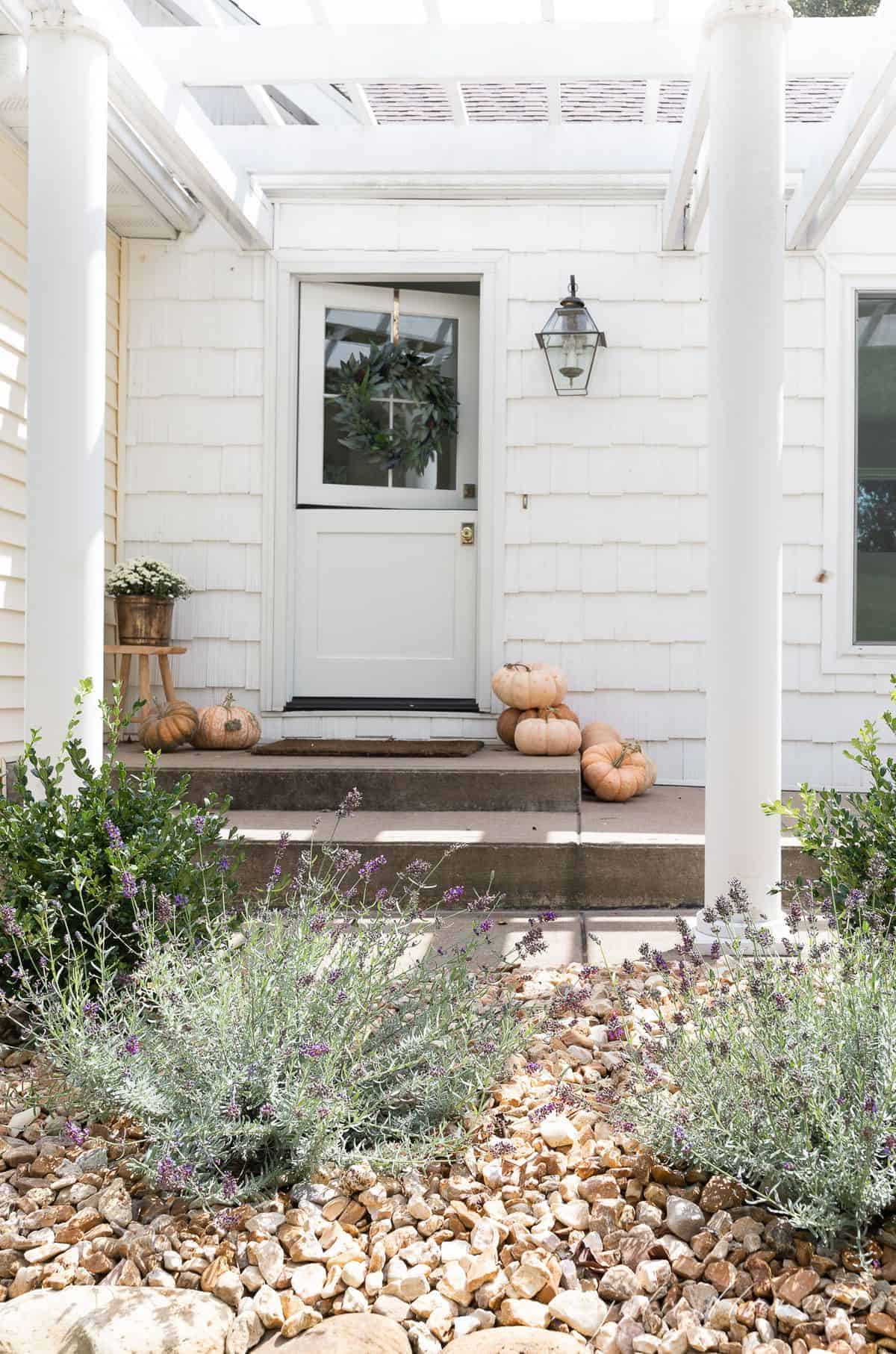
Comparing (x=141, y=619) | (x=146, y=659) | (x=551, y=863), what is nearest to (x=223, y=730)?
(x=146, y=659)

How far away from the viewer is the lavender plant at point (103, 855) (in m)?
2.29

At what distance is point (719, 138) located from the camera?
294 cm

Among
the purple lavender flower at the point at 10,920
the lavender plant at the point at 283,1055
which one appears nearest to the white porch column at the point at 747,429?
the lavender plant at the point at 283,1055

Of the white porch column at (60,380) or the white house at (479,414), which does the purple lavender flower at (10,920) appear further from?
the white house at (479,414)

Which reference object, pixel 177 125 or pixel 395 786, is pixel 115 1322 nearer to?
pixel 395 786

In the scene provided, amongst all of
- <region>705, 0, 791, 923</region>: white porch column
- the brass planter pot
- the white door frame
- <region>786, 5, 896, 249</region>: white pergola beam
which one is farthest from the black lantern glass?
the brass planter pot

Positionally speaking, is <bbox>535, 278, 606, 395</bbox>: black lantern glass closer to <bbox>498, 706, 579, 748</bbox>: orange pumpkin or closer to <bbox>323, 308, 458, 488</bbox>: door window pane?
<bbox>323, 308, 458, 488</bbox>: door window pane

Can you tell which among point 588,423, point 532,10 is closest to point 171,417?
point 588,423

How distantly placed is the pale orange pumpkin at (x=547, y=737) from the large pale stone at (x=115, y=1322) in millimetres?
3153

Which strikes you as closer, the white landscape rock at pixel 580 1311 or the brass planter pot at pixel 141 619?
→ the white landscape rock at pixel 580 1311

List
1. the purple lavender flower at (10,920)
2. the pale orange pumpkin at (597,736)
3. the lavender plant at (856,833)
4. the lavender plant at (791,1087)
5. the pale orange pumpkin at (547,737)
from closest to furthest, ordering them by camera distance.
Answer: the lavender plant at (791,1087), the purple lavender flower at (10,920), the lavender plant at (856,833), the pale orange pumpkin at (547,737), the pale orange pumpkin at (597,736)

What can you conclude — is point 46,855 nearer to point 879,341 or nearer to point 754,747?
point 754,747

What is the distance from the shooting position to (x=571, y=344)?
190 inches

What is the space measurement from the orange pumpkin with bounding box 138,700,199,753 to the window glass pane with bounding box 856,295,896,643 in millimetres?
2984
